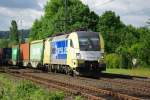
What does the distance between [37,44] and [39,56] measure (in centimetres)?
260

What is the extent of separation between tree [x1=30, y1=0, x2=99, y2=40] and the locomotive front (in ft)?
161

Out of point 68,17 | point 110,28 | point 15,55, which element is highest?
point 68,17

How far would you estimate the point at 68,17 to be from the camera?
81.6m

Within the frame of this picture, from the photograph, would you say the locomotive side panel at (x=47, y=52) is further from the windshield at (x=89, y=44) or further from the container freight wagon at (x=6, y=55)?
the container freight wagon at (x=6, y=55)

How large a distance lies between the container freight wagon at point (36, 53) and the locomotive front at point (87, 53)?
11.4m

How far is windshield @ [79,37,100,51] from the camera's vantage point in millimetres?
30406

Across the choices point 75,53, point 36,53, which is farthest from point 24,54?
point 75,53

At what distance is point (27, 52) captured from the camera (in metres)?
49.9

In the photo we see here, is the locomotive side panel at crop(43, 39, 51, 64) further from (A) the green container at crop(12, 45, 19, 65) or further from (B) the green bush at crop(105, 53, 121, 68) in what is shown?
(A) the green container at crop(12, 45, 19, 65)

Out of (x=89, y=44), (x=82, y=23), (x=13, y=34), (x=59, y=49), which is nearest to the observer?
(x=89, y=44)

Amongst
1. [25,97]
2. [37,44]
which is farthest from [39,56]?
[25,97]

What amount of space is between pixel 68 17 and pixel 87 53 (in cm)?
5180

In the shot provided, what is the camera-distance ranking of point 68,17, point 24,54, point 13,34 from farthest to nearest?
1. point 13,34
2. point 68,17
3. point 24,54

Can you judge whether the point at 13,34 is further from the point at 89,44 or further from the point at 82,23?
the point at 89,44
